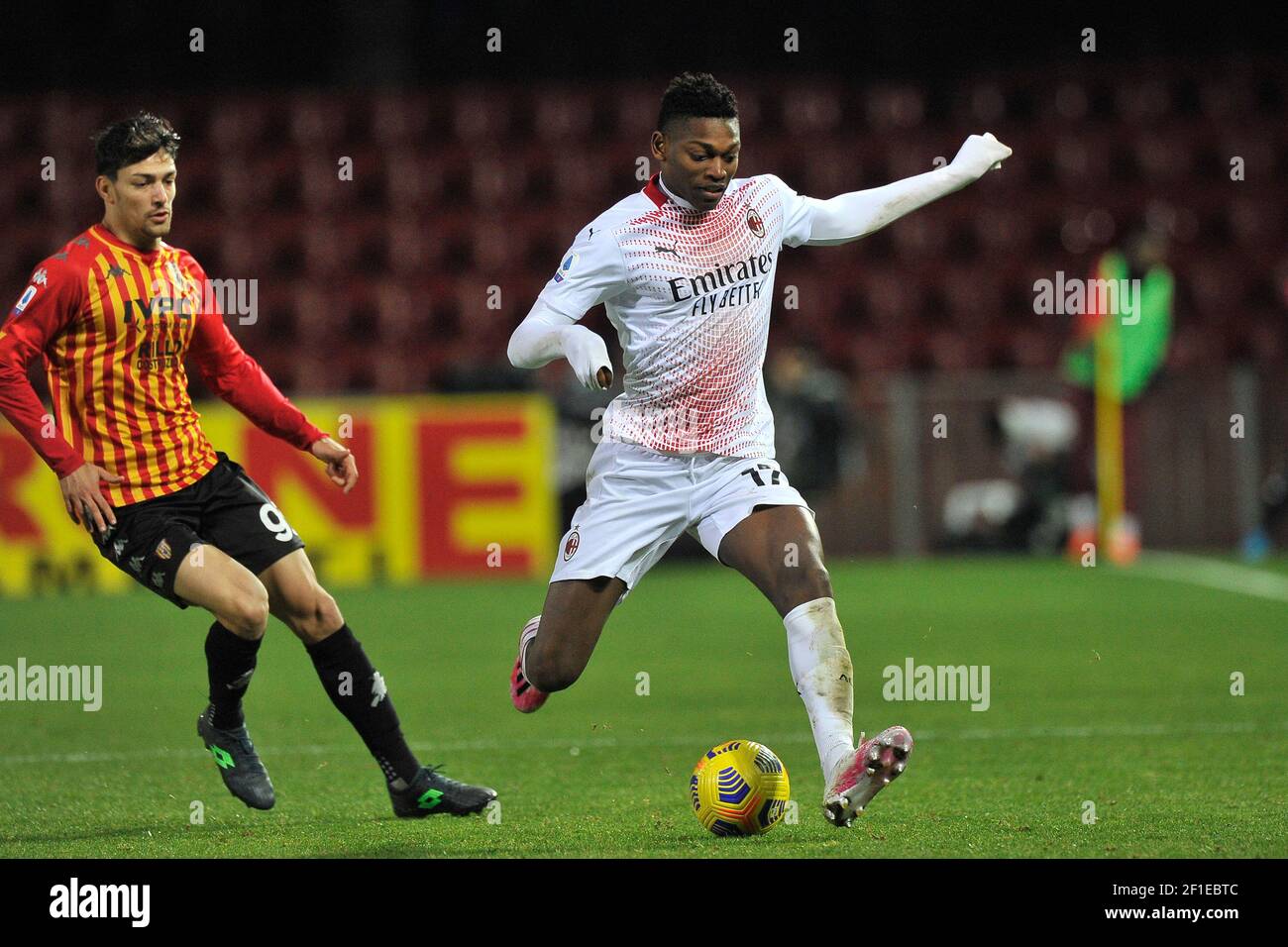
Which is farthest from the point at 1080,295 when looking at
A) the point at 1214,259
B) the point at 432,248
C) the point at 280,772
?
the point at 280,772

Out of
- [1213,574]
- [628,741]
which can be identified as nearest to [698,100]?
[628,741]

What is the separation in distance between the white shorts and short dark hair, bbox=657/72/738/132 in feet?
3.16

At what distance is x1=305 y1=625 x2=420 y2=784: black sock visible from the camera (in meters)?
5.52

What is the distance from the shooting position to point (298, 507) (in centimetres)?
1323

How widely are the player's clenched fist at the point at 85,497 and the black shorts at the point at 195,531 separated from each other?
5.4 inches

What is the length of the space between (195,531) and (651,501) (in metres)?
1.33

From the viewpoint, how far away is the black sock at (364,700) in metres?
5.52

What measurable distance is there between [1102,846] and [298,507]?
924 centimetres

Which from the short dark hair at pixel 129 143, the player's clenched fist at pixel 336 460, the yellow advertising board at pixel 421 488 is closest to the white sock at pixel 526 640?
the player's clenched fist at pixel 336 460

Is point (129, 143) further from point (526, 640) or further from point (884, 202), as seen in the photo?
point (884, 202)

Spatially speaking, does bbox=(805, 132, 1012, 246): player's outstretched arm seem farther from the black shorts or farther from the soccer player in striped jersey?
the black shorts

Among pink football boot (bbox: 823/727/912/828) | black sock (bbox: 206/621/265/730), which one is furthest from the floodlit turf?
black sock (bbox: 206/621/265/730)

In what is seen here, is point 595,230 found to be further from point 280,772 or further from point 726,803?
point 280,772

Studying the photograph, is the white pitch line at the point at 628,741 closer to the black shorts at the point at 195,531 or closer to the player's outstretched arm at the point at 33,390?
the black shorts at the point at 195,531
